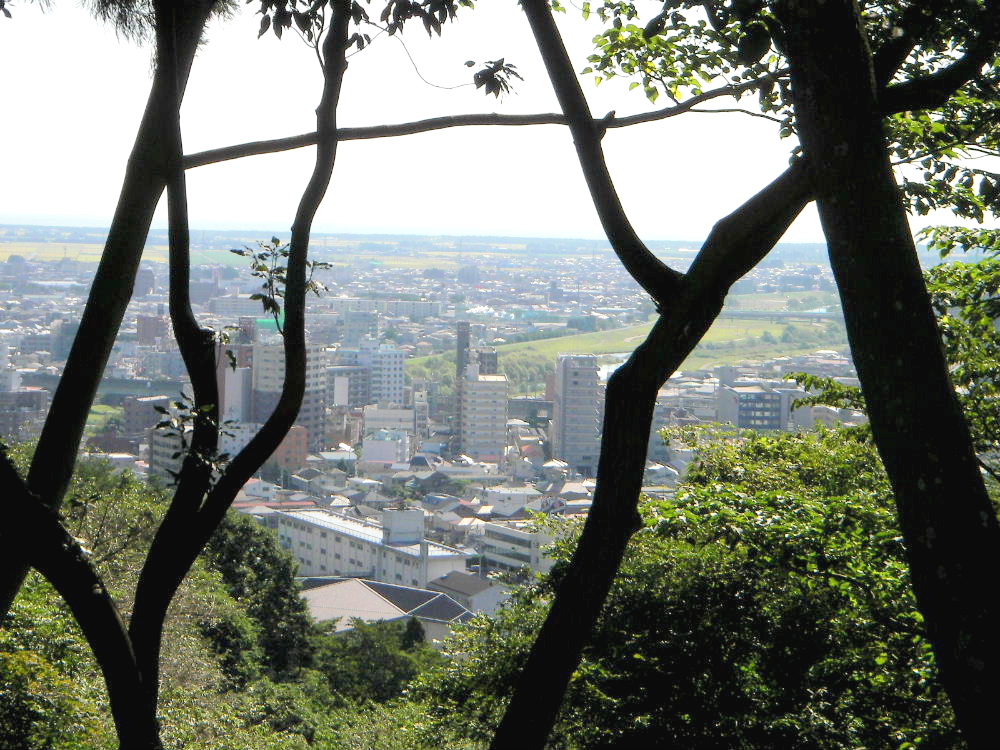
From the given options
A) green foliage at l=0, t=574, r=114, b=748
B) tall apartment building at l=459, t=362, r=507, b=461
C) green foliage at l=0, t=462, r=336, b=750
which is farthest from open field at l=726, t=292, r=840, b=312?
green foliage at l=0, t=574, r=114, b=748

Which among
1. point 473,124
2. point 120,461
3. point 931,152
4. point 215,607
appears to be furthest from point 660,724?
point 120,461

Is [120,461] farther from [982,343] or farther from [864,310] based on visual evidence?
[864,310]

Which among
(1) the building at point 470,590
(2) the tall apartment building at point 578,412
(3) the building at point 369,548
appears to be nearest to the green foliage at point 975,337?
(1) the building at point 470,590

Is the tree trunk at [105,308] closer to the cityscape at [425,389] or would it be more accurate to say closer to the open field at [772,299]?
the cityscape at [425,389]

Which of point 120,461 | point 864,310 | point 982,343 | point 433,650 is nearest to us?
point 864,310

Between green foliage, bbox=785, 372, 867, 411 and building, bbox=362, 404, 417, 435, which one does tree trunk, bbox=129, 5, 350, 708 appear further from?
building, bbox=362, 404, 417, 435
